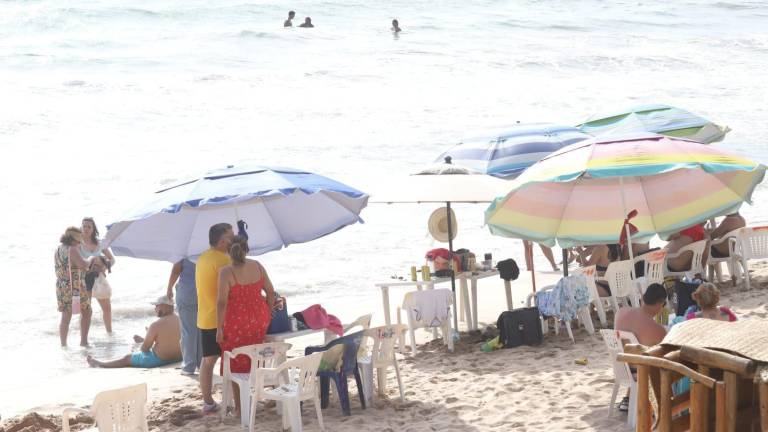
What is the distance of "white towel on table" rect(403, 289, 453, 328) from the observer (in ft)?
30.5

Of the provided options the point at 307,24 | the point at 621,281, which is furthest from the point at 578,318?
the point at 307,24

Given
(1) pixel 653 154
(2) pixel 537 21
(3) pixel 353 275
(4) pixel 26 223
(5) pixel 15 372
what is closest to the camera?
(1) pixel 653 154

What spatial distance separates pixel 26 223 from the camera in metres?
18.8

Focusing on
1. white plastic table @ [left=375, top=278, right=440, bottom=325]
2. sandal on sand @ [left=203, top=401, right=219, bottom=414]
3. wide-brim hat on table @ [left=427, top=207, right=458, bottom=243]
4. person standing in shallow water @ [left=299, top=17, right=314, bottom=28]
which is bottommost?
sandal on sand @ [left=203, top=401, right=219, bottom=414]

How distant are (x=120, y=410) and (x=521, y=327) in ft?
13.1

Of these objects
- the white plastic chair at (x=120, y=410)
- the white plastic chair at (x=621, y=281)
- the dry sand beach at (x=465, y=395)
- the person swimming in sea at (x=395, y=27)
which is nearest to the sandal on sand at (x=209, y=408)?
the dry sand beach at (x=465, y=395)

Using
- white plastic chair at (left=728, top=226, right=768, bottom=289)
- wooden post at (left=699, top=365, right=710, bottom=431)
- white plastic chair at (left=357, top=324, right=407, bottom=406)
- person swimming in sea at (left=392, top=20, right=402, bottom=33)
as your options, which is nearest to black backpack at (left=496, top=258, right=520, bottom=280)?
white plastic chair at (left=357, top=324, right=407, bottom=406)

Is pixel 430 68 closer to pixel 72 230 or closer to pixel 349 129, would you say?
pixel 349 129

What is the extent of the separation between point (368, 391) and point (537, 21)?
37.5 metres

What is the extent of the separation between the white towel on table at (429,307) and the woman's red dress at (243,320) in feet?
6.48

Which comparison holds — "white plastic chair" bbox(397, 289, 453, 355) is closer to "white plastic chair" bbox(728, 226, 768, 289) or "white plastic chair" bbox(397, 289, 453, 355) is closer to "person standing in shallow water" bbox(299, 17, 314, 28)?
"white plastic chair" bbox(728, 226, 768, 289)

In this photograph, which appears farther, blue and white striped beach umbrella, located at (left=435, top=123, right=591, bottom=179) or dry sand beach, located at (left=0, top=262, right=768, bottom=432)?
blue and white striped beach umbrella, located at (left=435, top=123, right=591, bottom=179)

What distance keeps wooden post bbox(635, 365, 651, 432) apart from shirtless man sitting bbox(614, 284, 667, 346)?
7.57 feet

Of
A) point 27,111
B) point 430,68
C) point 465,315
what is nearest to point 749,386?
point 465,315
